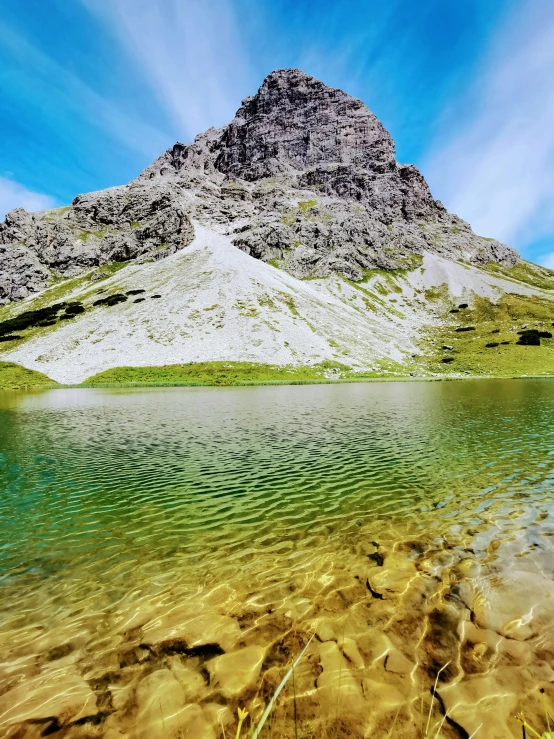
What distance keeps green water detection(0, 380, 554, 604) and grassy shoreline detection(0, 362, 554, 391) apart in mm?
54099

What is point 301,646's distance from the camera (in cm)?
646

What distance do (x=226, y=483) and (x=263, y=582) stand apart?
7544 mm

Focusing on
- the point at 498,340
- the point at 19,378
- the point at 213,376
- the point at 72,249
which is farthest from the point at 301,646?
the point at 72,249

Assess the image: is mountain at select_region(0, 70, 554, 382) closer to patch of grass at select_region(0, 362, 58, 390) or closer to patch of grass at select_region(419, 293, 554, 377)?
patch of grass at select_region(419, 293, 554, 377)

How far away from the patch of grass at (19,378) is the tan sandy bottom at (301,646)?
299 feet

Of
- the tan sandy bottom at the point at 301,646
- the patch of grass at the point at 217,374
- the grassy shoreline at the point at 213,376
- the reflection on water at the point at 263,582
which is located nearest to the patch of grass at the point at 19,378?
the grassy shoreline at the point at 213,376

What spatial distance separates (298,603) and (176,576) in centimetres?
316

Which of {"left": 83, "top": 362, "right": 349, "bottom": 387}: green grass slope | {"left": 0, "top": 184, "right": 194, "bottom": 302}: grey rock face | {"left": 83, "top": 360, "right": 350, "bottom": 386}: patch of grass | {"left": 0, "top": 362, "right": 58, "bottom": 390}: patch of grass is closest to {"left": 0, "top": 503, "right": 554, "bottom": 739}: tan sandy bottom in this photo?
{"left": 83, "top": 360, "right": 350, "bottom": 386}: patch of grass

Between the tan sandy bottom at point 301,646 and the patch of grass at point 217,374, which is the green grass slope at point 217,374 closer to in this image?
the patch of grass at point 217,374

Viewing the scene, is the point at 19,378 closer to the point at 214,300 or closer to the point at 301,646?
the point at 214,300

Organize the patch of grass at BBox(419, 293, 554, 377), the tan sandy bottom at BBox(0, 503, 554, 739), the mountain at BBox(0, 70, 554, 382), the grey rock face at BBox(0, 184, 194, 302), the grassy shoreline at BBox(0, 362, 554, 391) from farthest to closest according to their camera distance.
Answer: the grey rock face at BBox(0, 184, 194, 302)
the patch of grass at BBox(419, 293, 554, 377)
the mountain at BBox(0, 70, 554, 382)
the grassy shoreline at BBox(0, 362, 554, 391)
the tan sandy bottom at BBox(0, 503, 554, 739)

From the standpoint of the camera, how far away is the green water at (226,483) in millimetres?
10477

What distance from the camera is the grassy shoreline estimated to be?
83500 mm

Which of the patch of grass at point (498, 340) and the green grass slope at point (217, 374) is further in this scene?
the patch of grass at point (498, 340)
